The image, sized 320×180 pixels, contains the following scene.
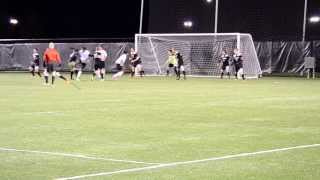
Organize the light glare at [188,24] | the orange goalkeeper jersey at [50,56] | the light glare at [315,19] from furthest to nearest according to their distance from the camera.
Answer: the light glare at [188,24]
the light glare at [315,19]
the orange goalkeeper jersey at [50,56]

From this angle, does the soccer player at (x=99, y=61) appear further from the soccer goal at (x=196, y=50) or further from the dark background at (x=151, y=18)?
the dark background at (x=151, y=18)

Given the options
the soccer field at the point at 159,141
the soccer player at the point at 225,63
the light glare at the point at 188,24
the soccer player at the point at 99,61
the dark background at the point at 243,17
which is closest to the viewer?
the soccer field at the point at 159,141

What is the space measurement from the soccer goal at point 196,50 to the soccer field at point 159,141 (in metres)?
25.4

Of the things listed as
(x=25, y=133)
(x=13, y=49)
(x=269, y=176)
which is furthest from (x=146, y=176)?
(x=13, y=49)

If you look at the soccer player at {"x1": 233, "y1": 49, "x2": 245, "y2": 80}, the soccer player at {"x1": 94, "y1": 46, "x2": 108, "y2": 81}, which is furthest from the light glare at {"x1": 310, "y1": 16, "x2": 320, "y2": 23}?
the soccer player at {"x1": 94, "y1": 46, "x2": 108, "y2": 81}

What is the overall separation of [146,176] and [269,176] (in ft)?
4.67

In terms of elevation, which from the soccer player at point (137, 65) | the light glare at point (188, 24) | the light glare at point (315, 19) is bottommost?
the soccer player at point (137, 65)

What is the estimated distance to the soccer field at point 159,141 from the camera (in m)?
8.18

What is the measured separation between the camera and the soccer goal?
44.5 meters

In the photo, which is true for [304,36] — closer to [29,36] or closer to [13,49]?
[13,49]

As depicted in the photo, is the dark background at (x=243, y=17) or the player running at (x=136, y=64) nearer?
the player running at (x=136, y=64)

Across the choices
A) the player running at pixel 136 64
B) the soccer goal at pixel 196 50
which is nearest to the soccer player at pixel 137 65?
the player running at pixel 136 64

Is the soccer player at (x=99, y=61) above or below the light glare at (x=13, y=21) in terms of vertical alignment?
below

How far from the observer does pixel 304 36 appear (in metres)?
45.8
